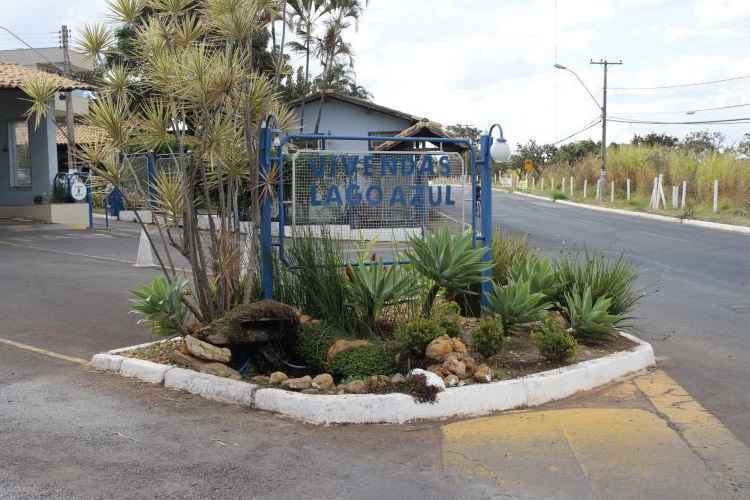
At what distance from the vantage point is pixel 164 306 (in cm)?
721

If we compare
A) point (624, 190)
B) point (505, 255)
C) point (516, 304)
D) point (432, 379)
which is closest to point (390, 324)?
point (516, 304)

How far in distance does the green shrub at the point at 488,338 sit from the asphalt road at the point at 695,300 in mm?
1702

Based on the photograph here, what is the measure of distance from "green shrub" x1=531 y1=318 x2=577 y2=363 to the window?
68.6ft

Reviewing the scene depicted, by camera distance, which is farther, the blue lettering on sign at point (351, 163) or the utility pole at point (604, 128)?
the utility pole at point (604, 128)

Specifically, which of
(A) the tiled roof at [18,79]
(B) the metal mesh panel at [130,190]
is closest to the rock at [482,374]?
(B) the metal mesh panel at [130,190]

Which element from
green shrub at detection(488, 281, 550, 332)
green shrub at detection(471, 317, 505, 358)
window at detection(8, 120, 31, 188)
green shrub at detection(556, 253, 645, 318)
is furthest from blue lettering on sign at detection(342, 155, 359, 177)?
window at detection(8, 120, 31, 188)

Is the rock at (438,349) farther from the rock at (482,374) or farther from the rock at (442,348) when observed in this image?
the rock at (482,374)

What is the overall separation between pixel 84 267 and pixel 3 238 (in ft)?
20.4

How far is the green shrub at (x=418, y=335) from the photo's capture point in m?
6.43

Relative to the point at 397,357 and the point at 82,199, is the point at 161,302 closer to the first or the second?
the point at 397,357

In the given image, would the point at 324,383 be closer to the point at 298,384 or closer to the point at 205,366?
the point at 298,384

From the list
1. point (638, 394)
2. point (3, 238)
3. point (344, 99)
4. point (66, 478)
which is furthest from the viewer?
point (344, 99)

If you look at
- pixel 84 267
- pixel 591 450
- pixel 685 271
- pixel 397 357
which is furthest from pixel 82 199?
pixel 591 450

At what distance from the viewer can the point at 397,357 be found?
659 centimetres
